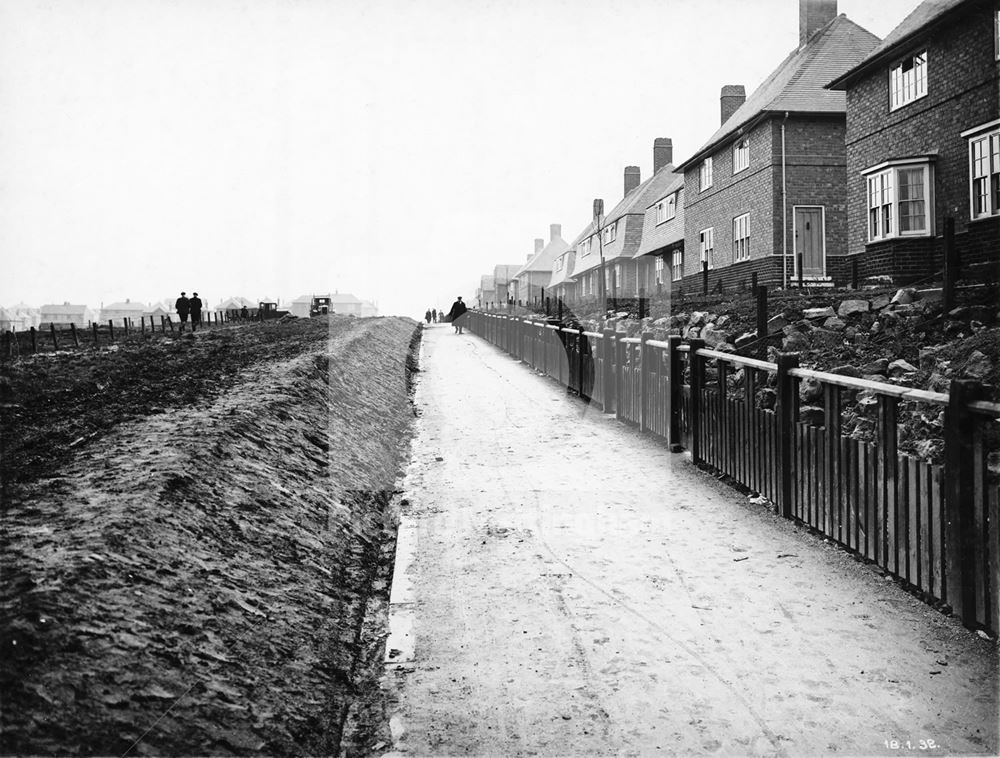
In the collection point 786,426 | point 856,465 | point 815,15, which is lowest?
point 856,465

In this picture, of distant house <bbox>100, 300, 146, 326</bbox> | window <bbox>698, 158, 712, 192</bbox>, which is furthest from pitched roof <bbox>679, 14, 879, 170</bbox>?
distant house <bbox>100, 300, 146, 326</bbox>

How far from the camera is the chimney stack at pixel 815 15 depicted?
31.6 metres

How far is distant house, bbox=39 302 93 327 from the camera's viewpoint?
544 feet

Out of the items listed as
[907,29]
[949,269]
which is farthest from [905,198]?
[949,269]

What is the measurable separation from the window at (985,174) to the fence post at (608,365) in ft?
38.1

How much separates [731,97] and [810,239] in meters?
14.1

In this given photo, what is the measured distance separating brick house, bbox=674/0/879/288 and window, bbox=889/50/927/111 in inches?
171

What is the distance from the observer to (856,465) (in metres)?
5.30

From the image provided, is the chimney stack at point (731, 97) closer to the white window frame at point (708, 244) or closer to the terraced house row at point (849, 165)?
the terraced house row at point (849, 165)

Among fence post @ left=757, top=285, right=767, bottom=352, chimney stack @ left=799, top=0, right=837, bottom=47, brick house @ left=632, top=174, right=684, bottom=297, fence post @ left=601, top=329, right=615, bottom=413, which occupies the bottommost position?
fence post @ left=601, top=329, right=615, bottom=413

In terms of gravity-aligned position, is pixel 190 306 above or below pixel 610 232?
below

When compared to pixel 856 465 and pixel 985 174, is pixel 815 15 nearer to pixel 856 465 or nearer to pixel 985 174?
pixel 985 174

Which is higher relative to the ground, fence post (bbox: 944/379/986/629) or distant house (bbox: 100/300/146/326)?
distant house (bbox: 100/300/146/326)

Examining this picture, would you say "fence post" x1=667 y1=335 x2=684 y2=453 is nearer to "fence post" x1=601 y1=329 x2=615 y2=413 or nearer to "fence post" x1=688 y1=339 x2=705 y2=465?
"fence post" x1=688 y1=339 x2=705 y2=465
